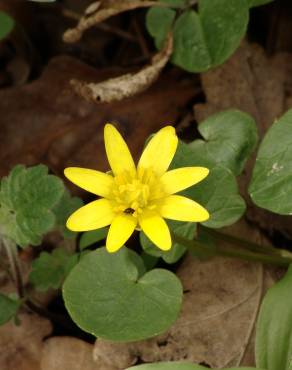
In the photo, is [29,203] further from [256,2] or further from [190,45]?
[256,2]

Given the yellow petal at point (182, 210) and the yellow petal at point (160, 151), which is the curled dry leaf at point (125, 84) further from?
the yellow petal at point (182, 210)

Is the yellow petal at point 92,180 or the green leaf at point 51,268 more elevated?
the yellow petal at point 92,180

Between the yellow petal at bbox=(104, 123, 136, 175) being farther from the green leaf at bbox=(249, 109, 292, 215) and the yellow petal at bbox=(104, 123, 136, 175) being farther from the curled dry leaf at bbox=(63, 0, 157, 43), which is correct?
the curled dry leaf at bbox=(63, 0, 157, 43)

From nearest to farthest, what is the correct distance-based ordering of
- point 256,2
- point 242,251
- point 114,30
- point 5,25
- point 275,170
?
point 275,170, point 242,251, point 256,2, point 5,25, point 114,30

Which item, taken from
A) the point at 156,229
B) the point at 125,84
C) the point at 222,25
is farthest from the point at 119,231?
the point at 222,25

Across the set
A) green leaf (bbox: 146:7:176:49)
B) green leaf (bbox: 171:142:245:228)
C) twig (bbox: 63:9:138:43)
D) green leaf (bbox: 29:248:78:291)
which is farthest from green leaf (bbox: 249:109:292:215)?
twig (bbox: 63:9:138:43)

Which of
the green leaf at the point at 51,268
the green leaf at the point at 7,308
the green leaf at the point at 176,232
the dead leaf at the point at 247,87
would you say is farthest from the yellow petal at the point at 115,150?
the dead leaf at the point at 247,87

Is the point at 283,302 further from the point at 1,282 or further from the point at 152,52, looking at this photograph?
the point at 152,52
